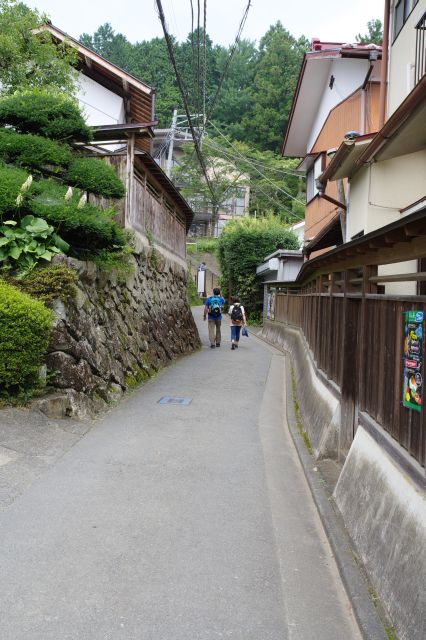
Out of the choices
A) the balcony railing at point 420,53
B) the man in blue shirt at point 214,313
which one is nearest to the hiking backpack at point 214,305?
the man in blue shirt at point 214,313

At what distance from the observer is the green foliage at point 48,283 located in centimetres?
799

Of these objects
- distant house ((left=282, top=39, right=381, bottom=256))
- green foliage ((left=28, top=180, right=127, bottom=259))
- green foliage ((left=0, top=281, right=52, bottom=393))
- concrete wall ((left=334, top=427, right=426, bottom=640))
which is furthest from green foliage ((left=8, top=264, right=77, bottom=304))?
distant house ((left=282, top=39, right=381, bottom=256))

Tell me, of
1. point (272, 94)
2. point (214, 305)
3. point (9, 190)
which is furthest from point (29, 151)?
point (272, 94)

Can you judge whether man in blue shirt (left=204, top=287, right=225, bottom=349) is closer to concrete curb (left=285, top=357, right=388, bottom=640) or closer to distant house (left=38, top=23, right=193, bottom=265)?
distant house (left=38, top=23, right=193, bottom=265)

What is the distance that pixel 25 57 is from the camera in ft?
47.1

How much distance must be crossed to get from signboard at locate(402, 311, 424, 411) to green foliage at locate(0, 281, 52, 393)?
4708mm

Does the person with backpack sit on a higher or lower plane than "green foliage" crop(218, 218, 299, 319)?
lower

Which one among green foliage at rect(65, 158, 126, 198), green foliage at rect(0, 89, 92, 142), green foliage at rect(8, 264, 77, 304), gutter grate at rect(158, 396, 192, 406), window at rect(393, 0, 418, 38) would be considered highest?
window at rect(393, 0, 418, 38)

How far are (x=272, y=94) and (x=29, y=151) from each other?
1714 inches

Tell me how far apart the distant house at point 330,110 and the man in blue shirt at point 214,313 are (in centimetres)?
344

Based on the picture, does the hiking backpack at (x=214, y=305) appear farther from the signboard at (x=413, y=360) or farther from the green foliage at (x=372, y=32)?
the green foliage at (x=372, y=32)

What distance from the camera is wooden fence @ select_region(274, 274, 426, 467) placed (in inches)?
158

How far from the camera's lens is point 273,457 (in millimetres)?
7172

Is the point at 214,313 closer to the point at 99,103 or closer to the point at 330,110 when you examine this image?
the point at 330,110
